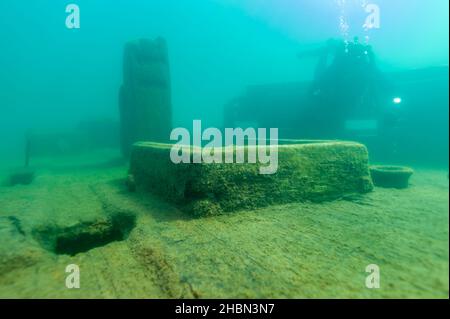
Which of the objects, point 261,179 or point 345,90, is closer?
point 261,179

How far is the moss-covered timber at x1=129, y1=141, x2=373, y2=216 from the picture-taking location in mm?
3564

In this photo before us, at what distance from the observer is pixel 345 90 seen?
10656 mm

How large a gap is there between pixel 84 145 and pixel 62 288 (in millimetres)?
14868

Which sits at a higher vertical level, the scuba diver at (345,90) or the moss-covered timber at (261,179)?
the scuba diver at (345,90)

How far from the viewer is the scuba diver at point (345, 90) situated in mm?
10430

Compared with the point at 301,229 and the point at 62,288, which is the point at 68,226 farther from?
the point at 301,229

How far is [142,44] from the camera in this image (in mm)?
9867

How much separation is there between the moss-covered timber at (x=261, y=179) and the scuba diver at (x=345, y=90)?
6.68 metres

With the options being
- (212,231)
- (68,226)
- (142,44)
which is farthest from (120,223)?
(142,44)

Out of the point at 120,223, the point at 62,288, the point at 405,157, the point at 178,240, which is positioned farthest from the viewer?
the point at 405,157

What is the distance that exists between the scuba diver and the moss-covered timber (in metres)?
6.68

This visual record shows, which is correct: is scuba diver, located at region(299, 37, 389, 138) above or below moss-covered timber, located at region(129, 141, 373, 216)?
above

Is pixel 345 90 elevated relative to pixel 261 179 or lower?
elevated

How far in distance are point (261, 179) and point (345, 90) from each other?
861cm
